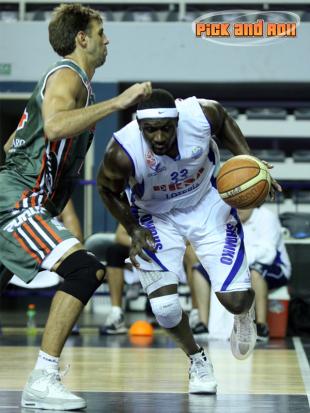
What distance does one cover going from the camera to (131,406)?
4.04m

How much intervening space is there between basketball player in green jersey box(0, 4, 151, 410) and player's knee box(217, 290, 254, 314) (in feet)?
3.04

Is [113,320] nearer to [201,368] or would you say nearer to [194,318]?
[194,318]

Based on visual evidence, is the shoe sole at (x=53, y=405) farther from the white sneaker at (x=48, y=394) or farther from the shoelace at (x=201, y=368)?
the shoelace at (x=201, y=368)

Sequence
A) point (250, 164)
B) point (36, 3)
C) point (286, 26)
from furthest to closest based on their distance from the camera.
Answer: point (36, 3) → point (286, 26) → point (250, 164)

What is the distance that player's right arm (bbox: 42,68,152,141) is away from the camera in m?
3.74

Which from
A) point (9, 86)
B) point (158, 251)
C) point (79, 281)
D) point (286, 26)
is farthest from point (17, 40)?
point (79, 281)

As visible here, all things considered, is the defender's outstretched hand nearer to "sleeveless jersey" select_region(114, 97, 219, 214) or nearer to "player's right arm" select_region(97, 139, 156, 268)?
"player's right arm" select_region(97, 139, 156, 268)

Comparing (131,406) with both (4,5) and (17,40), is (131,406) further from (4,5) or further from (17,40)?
(4,5)

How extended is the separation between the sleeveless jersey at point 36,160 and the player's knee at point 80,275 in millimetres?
325

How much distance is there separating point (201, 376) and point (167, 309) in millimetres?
345

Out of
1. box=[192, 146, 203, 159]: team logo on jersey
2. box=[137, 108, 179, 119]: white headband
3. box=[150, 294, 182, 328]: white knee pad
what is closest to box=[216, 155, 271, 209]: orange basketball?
box=[192, 146, 203, 159]: team logo on jersey

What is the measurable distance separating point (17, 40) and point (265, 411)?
7514mm

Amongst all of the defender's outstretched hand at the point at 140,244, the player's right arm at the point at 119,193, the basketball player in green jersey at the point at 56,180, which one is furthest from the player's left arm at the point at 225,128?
the basketball player in green jersey at the point at 56,180

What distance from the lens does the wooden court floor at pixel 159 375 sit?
4.12m
